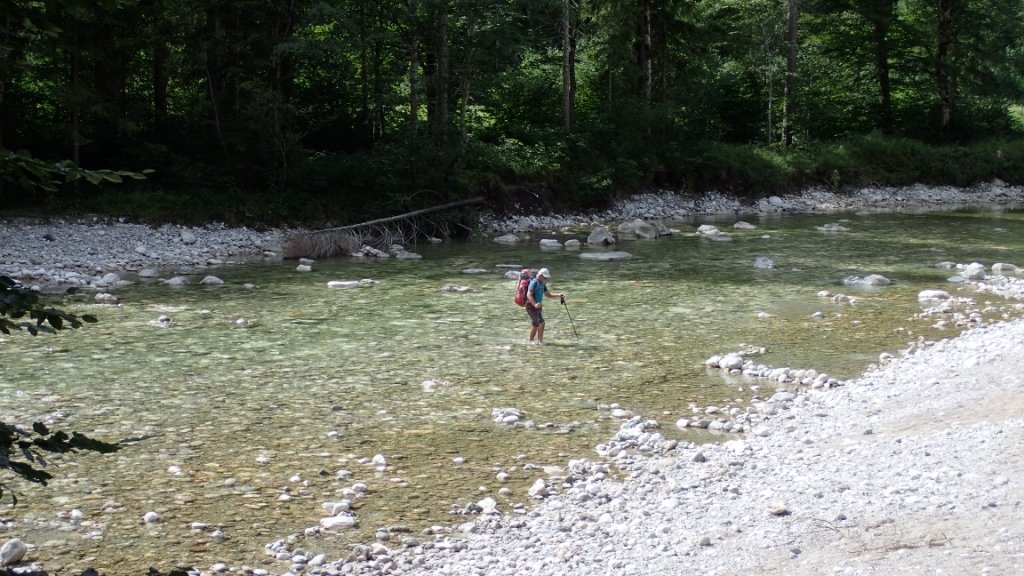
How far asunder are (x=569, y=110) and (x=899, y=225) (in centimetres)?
1302

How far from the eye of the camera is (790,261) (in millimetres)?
22891

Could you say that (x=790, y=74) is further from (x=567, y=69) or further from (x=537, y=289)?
(x=537, y=289)

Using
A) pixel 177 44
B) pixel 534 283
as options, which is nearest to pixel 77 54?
pixel 177 44

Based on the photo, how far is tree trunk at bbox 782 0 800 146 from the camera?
41.1 m

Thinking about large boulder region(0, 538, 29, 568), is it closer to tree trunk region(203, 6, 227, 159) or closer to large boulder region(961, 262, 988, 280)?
large boulder region(961, 262, 988, 280)

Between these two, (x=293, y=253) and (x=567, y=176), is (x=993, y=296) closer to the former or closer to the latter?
(x=293, y=253)

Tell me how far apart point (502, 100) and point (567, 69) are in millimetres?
5235

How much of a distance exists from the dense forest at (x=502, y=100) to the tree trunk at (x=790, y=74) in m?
0.10

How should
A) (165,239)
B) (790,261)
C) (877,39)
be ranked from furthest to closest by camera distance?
(877,39) → (165,239) → (790,261)

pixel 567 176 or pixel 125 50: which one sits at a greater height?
pixel 125 50

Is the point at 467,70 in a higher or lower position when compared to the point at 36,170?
higher

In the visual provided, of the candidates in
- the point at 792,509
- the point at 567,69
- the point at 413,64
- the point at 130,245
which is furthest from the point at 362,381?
the point at 567,69

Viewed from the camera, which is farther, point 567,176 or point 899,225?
point 567,176

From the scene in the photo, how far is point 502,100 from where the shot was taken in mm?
38750
